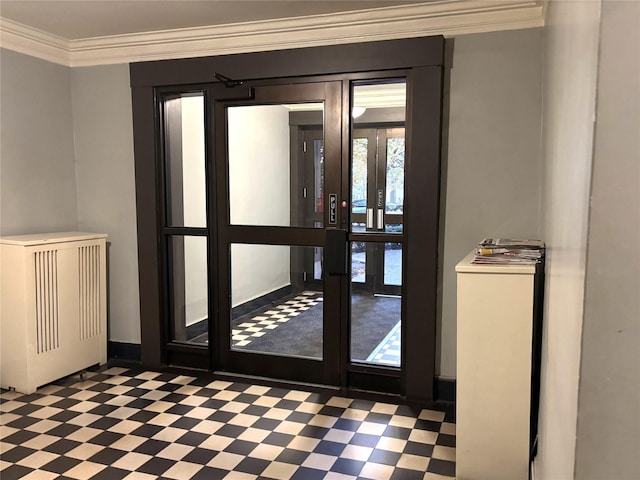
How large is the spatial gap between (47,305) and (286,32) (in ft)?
8.04

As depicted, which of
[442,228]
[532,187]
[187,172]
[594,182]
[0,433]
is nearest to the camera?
[594,182]

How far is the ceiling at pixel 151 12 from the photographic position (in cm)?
317

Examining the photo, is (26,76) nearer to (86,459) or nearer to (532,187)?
(86,459)

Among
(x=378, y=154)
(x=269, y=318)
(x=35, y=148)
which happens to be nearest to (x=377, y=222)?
(x=378, y=154)

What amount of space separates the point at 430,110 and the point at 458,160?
14.1 inches

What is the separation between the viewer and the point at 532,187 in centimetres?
316

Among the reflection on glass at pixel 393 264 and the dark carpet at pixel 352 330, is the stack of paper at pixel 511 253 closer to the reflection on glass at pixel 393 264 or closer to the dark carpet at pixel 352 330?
the reflection on glass at pixel 393 264

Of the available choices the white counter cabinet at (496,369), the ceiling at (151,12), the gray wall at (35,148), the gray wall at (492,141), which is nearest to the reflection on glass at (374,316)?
the gray wall at (492,141)

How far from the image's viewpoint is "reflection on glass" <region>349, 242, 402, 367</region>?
3.51 metres

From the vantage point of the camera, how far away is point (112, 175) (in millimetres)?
4125

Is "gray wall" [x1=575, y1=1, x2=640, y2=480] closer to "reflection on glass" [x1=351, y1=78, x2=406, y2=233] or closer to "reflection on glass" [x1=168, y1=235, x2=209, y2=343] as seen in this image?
"reflection on glass" [x1=351, y1=78, x2=406, y2=233]

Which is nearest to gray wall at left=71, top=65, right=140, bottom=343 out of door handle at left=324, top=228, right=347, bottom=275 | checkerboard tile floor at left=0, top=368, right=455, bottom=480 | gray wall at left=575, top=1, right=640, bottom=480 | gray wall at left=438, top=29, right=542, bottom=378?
checkerboard tile floor at left=0, top=368, right=455, bottom=480

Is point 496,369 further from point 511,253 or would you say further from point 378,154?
point 378,154

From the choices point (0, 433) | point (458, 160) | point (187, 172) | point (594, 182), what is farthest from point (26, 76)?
point (594, 182)
